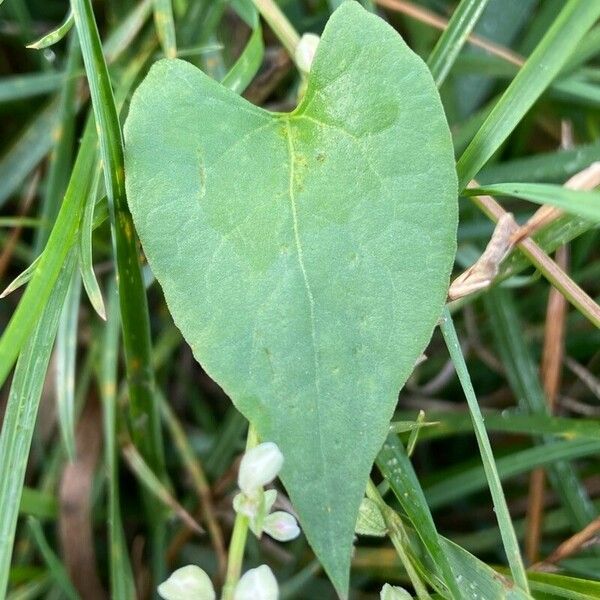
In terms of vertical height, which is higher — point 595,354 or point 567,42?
point 567,42

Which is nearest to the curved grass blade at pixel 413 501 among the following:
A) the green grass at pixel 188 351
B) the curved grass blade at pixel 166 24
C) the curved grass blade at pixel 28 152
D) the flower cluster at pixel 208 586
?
the green grass at pixel 188 351

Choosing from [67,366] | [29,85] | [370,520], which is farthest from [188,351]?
[370,520]

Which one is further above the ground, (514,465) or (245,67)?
(245,67)

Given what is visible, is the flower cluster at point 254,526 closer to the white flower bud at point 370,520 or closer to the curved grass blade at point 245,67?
the white flower bud at point 370,520

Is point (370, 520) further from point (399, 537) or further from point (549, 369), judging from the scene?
point (549, 369)

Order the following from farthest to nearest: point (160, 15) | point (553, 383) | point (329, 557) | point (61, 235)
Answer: point (553, 383) < point (160, 15) < point (61, 235) < point (329, 557)

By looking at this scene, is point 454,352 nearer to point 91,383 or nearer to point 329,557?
point 329,557

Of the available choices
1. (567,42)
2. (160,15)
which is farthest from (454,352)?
(160,15)
